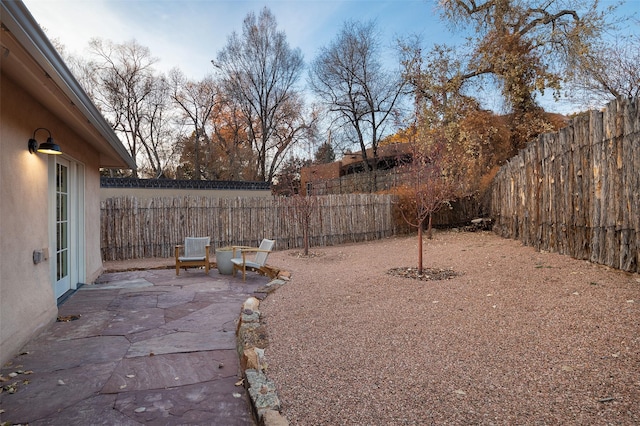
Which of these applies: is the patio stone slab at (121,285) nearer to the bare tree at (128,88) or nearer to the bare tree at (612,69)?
the bare tree at (612,69)

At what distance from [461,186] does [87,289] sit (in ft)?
35.4

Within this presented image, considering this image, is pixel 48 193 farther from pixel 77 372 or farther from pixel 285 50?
pixel 285 50

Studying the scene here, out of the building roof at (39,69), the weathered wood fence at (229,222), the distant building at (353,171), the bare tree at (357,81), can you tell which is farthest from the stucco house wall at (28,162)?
the bare tree at (357,81)

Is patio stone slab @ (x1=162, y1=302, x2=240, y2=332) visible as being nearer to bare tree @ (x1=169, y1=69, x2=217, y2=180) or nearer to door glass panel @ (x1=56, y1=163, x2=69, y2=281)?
door glass panel @ (x1=56, y1=163, x2=69, y2=281)

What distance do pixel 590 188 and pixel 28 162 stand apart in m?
6.34

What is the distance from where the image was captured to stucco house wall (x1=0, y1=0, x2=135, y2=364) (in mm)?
2562

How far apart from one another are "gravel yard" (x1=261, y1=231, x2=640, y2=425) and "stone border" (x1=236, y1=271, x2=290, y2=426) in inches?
3.3

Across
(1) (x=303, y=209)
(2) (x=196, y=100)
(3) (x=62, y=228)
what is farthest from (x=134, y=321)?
(2) (x=196, y=100)

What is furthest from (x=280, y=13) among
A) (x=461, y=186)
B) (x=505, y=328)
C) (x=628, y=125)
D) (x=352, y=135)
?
(x=505, y=328)

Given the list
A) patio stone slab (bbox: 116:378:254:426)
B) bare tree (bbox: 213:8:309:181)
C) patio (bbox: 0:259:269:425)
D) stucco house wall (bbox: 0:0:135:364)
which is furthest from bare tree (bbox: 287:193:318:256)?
bare tree (bbox: 213:8:309:181)

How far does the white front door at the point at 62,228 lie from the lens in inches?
197

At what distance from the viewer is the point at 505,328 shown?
3256 millimetres

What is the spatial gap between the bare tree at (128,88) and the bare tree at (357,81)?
30.8 ft

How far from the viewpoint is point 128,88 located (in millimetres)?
20625
